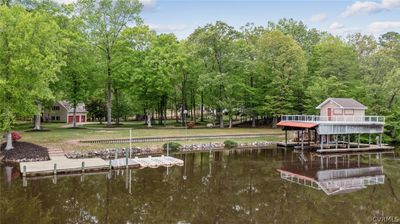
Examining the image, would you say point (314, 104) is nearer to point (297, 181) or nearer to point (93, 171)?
point (297, 181)

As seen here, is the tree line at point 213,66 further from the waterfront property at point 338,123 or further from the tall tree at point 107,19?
the waterfront property at point 338,123

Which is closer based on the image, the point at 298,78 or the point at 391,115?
the point at 391,115

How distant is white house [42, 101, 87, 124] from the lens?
72125 millimetres

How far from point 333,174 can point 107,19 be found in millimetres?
37456

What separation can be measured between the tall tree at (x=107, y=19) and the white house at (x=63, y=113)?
2355cm

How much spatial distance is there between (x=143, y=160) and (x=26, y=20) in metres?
16.5

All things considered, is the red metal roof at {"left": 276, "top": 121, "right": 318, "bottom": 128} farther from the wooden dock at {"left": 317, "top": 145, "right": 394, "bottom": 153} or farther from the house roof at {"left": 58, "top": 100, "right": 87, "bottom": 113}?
the house roof at {"left": 58, "top": 100, "right": 87, "bottom": 113}

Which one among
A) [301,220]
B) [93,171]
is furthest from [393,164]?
[93,171]

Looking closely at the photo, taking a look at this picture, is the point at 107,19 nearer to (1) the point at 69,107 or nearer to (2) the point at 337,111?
(1) the point at 69,107

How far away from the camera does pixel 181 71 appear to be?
5806 cm

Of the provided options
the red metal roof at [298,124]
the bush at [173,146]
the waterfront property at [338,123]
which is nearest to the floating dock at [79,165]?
the bush at [173,146]

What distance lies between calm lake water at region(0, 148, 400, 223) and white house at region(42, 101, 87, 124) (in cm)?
4477

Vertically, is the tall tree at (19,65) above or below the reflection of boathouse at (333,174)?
above

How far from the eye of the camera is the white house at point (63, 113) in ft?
237
